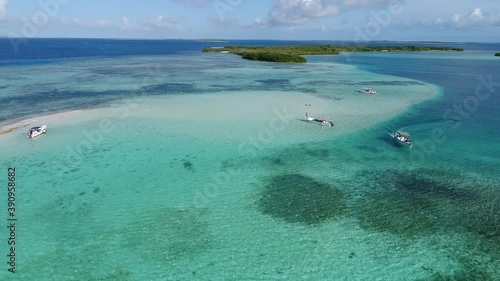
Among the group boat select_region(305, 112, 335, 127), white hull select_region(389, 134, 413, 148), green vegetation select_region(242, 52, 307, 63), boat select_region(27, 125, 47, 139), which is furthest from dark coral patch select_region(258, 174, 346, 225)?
green vegetation select_region(242, 52, 307, 63)

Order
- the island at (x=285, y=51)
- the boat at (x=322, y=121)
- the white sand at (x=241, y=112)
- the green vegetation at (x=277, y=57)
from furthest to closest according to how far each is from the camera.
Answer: the island at (x=285, y=51)
the green vegetation at (x=277, y=57)
the boat at (x=322, y=121)
the white sand at (x=241, y=112)

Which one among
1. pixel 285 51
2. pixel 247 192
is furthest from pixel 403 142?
pixel 285 51

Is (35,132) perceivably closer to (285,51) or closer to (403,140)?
(403,140)

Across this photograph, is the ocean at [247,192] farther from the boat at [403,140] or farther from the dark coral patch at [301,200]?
the boat at [403,140]

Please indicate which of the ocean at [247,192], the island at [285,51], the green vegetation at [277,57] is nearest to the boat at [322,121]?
the ocean at [247,192]

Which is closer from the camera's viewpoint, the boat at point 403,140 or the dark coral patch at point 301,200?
the dark coral patch at point 301,200

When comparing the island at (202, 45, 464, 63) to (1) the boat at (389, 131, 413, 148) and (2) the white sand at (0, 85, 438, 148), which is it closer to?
(2) the white sand at (0, 85, 438, 148)

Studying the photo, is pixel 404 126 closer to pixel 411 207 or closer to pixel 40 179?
pixel 411 207
